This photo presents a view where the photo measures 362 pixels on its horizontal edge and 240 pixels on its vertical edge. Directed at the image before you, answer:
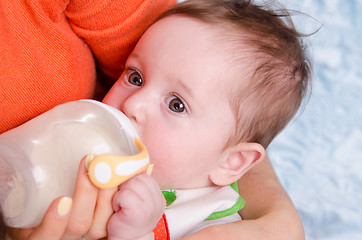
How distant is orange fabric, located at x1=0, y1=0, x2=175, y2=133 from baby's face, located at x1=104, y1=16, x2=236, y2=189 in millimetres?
83

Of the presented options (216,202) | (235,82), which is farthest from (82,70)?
(216,202)

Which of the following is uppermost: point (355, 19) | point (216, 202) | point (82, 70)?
point (82, 70)

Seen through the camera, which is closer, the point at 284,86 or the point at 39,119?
the point at 39,119

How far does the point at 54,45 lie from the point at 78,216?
44cm

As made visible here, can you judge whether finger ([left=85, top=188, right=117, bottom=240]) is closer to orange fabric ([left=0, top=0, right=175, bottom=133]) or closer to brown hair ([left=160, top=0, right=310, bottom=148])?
orange fabric ([left=0, top=0, right=175, bottom=133])

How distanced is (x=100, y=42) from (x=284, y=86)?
0.52m

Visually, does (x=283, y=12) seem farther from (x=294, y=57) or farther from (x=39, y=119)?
(x=39, y=119)

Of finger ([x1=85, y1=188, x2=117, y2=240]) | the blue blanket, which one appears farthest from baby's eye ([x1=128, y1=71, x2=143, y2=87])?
the blue blanket

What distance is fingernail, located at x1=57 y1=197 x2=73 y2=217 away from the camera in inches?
30.0

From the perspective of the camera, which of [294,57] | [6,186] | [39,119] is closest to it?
[6,186]

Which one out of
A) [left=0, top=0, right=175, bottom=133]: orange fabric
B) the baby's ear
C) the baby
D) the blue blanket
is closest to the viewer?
[left=0, top=0, right=175, bottom=133]: orange fabric

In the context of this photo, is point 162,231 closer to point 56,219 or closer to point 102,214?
point 102,214

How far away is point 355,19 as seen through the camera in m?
2.00

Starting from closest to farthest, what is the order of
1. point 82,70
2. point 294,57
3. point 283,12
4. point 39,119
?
point 39,119
point 82,70
point 294,57
point 283,12
